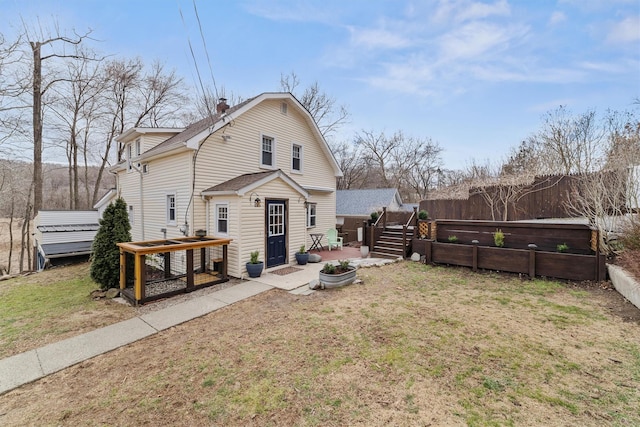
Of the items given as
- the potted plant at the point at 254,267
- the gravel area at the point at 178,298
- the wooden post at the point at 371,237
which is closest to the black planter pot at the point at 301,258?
the potted plant at the point at 254,267

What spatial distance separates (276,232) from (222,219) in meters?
1.81

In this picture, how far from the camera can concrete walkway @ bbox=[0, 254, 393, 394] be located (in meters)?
3.84

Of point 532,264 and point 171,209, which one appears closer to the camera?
point 532,264

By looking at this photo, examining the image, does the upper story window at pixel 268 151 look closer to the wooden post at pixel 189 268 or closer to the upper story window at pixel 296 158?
the upper story window at pixel 296 158

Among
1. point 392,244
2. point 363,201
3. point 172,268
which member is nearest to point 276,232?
point 172,268

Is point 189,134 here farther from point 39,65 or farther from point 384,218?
point 384,218

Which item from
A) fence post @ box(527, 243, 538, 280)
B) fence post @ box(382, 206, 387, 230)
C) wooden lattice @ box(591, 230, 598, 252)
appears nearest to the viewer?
wooden lattice @ box(591, 230, 598, 252)

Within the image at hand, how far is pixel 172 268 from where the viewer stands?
31.5ft

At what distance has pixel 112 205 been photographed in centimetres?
766

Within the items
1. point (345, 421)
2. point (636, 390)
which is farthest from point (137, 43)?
point (636, 390)

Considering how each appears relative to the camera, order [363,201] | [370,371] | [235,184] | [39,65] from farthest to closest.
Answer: [363,201] < [39,65] < [235,184] < [370,371]

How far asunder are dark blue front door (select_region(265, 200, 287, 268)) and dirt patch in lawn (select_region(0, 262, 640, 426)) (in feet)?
11.3

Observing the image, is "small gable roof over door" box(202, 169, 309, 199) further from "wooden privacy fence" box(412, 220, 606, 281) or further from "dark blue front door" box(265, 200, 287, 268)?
"wooden privacy fence" box(412, 220, 606, 281)

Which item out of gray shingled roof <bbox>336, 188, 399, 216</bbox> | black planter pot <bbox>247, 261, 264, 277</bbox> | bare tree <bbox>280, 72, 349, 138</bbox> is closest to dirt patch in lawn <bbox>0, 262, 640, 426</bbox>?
black planter pot <bbox>247, 261, 264, 277</bbox>
